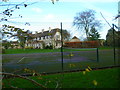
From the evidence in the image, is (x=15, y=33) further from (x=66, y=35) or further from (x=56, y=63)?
(x=56, y=63)

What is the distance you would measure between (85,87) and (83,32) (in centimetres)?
299

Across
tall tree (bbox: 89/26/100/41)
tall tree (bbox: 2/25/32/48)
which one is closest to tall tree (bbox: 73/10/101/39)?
tall tree (bbox: 89/26/100/41)

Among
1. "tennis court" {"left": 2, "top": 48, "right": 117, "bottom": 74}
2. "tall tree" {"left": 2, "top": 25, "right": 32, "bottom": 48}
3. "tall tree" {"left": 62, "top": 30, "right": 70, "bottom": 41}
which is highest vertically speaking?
"tall tree" {"left": 62, "top": 30, "right": 70, "bottom": 41}

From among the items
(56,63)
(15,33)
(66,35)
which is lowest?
(56,63)

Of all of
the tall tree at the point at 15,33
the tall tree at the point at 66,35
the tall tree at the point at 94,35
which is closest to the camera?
the tall tree at the point at 15,33

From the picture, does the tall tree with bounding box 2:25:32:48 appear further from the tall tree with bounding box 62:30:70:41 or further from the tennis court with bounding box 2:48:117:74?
the tall tree with bounding box 62:30:70:41

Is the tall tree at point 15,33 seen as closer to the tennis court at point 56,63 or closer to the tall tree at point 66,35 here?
the tennis court at point 56,63

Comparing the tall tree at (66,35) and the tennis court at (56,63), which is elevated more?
the tall tree at (66,35)

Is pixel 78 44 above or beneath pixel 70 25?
beneath

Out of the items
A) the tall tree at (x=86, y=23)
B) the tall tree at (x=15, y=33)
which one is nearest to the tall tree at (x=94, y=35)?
the tall tree at (x=86, y=23)

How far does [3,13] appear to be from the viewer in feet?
5.50

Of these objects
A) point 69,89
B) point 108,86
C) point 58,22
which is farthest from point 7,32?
point 58,22

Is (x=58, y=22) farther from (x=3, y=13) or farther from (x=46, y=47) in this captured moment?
(x=3, y=13)

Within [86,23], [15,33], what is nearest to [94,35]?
[86,23]
